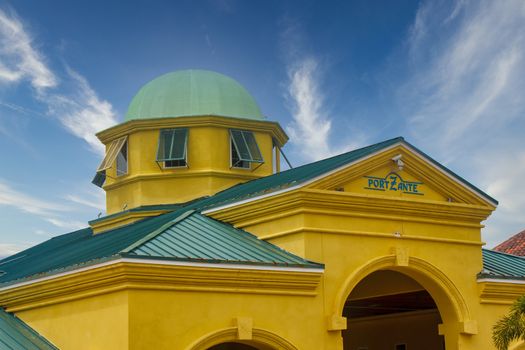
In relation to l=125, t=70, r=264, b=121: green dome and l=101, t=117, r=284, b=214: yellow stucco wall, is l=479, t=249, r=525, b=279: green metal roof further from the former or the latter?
l=125, t=70, r=264, b=121: green dome

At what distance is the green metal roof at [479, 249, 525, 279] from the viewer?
2172 cm

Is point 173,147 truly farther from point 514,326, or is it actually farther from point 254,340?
point 514,326

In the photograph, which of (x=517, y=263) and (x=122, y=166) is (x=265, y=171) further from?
(x=517, y=263)

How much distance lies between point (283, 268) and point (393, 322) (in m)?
11.1

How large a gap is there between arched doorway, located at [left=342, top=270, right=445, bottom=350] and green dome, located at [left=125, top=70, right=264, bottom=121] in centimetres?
755

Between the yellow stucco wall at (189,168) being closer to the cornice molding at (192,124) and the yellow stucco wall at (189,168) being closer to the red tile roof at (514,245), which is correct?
the cornice molding at (192,124)

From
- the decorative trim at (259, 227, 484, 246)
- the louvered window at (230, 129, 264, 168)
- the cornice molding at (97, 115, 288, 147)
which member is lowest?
the decorative trim at (259, 227, 484, 246)

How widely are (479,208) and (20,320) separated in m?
11.6

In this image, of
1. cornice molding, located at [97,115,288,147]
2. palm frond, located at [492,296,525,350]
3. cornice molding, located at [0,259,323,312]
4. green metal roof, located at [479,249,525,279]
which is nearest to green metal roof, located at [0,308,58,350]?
cornice molding, located at [0,259,323,312]

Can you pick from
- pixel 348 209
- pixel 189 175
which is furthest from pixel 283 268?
pixel 189 175

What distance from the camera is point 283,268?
18.3m

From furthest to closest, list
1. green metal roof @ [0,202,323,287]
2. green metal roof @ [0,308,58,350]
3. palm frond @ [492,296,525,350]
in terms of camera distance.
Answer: green metal roof @ [0,308,58,350] < green metal roof @ [0,202,323,287] < palm frond @ [492,296,525,350]

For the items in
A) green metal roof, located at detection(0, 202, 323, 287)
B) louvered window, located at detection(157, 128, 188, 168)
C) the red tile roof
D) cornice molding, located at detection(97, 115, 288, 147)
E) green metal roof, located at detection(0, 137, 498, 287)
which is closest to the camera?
green metal roof, located at detection(0, 202, 323, 287)

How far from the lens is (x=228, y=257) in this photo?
18375 mm
